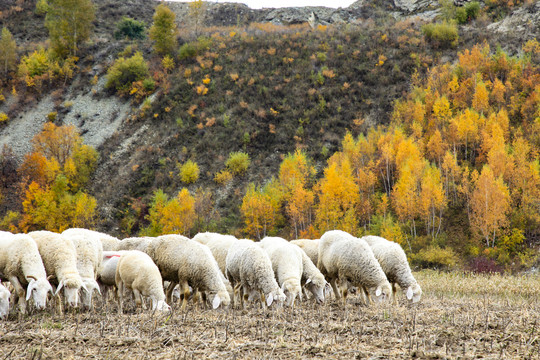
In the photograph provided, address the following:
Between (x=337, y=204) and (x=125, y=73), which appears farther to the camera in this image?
(x=125, y=73)

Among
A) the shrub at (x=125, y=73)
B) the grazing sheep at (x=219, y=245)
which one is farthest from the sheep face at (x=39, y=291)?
the shrub at (x=125, y=73)

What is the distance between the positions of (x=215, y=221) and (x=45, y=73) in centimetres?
4540

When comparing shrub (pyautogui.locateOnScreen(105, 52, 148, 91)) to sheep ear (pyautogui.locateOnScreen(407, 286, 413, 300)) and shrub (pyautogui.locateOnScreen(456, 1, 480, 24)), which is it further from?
sheep ear (pyautogui.locateOnScreen(407, 286, 413, 300))

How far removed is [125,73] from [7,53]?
22.0m

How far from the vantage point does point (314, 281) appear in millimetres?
13914

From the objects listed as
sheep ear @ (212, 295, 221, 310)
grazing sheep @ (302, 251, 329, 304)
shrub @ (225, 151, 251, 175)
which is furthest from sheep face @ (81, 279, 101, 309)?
shrub @ (225, 151, 251, 175)

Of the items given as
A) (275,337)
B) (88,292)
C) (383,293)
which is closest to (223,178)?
(383,293)

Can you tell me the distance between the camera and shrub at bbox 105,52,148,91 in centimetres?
6938

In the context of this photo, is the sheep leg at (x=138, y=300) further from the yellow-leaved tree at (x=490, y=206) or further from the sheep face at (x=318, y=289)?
the yellow-leaved tree at (x=490, y=206)

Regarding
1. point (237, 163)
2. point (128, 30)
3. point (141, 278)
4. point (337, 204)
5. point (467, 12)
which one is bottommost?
point (337, 204)

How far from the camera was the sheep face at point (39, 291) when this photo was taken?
10.5 metres

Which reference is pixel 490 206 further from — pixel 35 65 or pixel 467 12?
pixel 35 65

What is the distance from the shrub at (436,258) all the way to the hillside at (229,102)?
1588cm

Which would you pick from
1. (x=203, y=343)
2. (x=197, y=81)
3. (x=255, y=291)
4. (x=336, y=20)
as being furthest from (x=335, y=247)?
(x=336, y=20)
